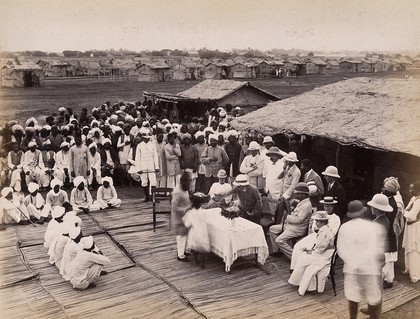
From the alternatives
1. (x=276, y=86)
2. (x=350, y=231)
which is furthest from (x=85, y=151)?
(x=276, y=86)

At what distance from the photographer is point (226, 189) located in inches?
299

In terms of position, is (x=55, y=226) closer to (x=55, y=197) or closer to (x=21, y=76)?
(x=55, y=197)

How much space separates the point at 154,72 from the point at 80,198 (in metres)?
34.7

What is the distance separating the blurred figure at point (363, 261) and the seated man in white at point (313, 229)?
0.82 metres

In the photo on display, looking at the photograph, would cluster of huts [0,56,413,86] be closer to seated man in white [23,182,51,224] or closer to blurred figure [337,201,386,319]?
seated man in white [23,182,51,224]

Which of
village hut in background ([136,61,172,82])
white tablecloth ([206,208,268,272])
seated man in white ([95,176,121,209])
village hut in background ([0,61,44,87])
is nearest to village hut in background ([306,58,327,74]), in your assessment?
village hut in background ([136,61,172,82])

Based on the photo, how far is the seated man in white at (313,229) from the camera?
604cm

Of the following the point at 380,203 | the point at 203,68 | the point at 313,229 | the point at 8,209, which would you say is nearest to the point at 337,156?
the point at 313,229

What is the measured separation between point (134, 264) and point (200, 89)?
12.4 metres

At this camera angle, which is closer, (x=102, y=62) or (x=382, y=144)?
(x=382, y=144)

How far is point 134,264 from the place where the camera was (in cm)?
686

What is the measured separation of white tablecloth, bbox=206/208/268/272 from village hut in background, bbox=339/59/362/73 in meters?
45.7

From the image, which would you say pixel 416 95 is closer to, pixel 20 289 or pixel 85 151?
pixel 85 151

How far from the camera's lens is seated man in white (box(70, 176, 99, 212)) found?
9.16m
